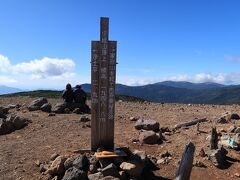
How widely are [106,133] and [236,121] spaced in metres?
10.7

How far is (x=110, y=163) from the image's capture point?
14883mm

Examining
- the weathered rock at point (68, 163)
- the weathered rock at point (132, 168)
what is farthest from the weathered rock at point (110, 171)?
the weathered rock at point (68, 163)

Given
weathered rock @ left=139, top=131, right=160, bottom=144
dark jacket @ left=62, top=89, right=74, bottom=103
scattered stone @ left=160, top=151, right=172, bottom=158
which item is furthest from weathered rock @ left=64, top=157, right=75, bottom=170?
dark jacket @ left=62, top=89, right=74, bottom=103

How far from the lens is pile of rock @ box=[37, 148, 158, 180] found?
14102 mm

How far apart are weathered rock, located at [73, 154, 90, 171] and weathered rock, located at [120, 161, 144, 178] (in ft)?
4.26

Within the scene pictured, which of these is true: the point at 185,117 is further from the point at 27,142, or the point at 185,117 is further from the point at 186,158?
the point at 186,158

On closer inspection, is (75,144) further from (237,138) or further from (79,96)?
(79,96)

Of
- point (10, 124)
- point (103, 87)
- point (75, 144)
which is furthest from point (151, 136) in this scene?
point (10, 124)

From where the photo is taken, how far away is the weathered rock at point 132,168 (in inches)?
573

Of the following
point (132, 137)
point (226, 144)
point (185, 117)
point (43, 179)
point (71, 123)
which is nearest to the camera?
point (43, 179)

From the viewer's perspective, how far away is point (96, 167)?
14.8 m

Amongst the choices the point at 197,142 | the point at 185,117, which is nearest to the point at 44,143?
the point at 197,142

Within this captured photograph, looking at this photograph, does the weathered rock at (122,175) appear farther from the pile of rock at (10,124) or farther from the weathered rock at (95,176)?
the pile of rock at (10,124)

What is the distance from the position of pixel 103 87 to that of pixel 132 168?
342 cm
